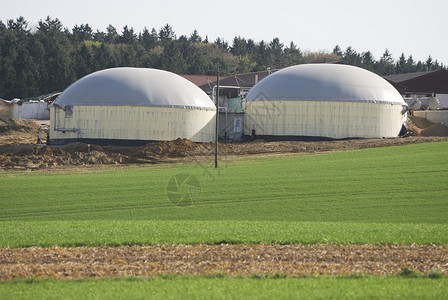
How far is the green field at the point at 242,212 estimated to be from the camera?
9.63m

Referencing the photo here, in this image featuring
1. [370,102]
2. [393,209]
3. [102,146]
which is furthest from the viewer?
[370,102]

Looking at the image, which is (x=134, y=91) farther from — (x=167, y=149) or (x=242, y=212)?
(x=242, y=212)

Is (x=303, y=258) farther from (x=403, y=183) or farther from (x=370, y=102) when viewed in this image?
(x=370, y=102)

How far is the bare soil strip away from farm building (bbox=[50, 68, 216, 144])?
105ft

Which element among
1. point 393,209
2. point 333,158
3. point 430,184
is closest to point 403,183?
point 430,184

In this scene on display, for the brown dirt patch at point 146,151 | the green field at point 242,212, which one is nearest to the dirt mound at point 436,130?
the brown dirt patch at point 146,151

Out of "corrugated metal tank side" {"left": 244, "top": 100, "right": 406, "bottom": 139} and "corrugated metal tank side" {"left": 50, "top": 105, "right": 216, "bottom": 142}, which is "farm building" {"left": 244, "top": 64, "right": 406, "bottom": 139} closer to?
"corrugated metal tank side" {"left": 244, "top": 100, "right": 406, "bottom": 139}

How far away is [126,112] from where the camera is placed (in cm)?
4478

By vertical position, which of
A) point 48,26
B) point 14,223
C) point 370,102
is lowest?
point 14,223

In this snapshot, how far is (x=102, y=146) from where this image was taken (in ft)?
145

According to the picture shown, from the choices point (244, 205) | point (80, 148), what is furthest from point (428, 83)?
point (244, 205)

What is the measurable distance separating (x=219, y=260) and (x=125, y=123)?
3395cm

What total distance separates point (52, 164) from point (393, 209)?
2209cm

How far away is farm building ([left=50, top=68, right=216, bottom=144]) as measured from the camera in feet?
147
